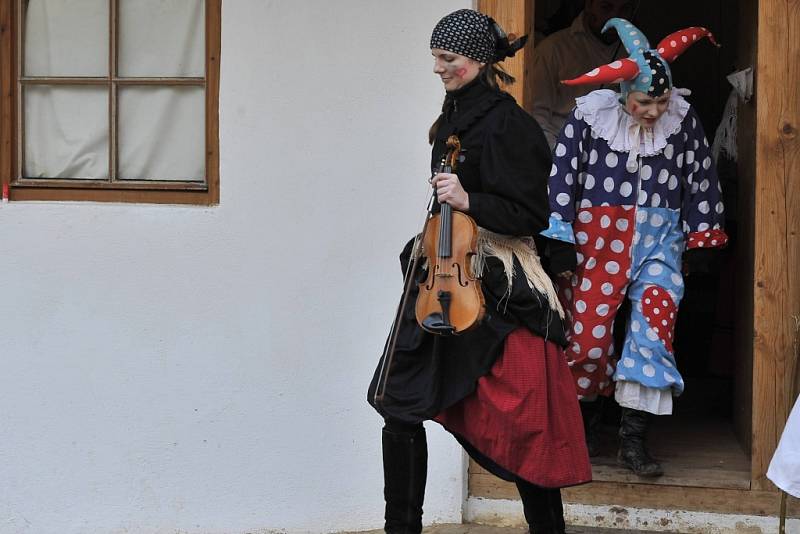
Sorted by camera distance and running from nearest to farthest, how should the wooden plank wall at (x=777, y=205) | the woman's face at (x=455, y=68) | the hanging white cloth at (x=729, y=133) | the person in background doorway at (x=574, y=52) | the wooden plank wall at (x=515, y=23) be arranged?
the woman's face at (x=455, y=68) → the wooden plank wall at (x=777, y=205) → the wooden plank wall at (x=515, y=23) → the hanging white cloth at (x=729, y=133) → the person in background doorway at (x=574, y=52)

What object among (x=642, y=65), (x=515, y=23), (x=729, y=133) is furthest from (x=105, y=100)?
(x=729, y=133)

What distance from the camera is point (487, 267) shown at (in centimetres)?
393

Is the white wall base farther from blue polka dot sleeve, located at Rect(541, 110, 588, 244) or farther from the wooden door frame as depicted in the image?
blue polka dot sleeve, located at Rect(541, 110, 588, 244)

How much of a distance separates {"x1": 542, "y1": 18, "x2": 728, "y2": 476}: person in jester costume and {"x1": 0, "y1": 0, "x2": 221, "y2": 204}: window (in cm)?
157

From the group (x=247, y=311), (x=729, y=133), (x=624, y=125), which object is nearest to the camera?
(x=624, y=125)

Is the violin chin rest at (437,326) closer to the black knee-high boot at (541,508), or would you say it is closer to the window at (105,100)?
the black knee-high boot at (541,508)

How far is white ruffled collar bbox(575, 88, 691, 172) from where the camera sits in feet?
16.7

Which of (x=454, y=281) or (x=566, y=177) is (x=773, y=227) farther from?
(x=454, y=281)

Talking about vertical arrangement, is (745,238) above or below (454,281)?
above

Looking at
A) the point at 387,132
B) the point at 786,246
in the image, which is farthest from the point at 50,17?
the point at 786,246

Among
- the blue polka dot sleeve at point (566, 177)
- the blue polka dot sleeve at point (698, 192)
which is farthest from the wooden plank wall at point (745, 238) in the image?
the blue polka dot sleeve at point (566, 177)

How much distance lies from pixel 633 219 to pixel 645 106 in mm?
457

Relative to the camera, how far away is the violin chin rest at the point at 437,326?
3.74 meters

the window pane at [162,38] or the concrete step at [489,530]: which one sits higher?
the window pane at [162,38]
